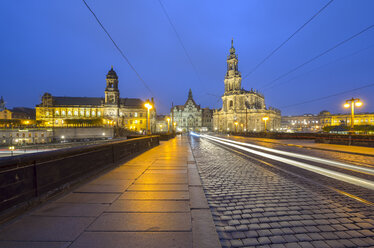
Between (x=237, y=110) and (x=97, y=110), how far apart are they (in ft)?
218

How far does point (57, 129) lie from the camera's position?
54844 millimetres

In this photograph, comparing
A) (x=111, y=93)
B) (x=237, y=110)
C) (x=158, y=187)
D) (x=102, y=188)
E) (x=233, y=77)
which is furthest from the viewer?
(x=233, y=77)

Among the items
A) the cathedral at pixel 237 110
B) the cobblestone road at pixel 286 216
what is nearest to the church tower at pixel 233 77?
the cathedral at pixel 237 110

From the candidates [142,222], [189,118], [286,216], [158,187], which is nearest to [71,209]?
[142,222]

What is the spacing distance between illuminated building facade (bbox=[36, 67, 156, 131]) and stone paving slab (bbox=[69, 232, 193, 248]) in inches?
3160

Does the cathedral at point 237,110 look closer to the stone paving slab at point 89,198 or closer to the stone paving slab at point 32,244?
the stone paving slab at point 89,198

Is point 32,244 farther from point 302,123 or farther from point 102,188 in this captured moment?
point 302,123

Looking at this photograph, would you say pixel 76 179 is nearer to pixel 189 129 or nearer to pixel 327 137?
pixel 327 137

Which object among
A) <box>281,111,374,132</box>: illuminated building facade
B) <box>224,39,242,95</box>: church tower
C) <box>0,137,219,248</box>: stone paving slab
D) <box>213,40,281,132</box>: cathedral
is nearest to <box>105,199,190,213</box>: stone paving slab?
<box>0,137,219,248</box>: stone paving slab

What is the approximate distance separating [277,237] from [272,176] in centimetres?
420

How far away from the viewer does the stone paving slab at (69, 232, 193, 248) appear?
2.49 meters

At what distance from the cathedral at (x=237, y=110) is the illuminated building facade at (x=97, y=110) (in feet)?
122

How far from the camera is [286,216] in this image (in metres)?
3.57

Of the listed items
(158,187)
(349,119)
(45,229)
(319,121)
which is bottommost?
(158,187)
